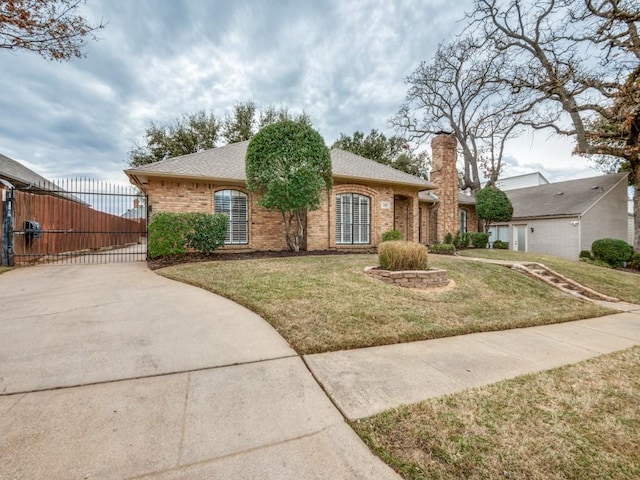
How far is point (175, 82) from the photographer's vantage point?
39.3 ft

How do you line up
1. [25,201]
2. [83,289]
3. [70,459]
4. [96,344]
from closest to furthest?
[70,459]
[96,344]
[83,289]
[25,201]

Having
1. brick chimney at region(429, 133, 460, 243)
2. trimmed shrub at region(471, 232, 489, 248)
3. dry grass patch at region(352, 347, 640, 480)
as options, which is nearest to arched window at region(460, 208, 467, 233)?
trimmed shrub at region(471, 232, 489, 248)

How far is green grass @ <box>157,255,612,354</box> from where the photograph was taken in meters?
3.67

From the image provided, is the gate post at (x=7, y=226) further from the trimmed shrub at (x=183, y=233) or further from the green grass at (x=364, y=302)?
the green grass at (x=364, y=302)

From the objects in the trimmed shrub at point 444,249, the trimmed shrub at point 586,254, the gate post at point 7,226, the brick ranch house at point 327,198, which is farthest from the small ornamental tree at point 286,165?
the trimmed shrub at point 586,254

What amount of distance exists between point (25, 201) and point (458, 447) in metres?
12.3

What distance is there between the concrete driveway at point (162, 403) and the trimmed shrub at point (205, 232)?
456 cm

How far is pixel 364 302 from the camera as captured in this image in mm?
4668

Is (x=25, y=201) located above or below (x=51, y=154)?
below

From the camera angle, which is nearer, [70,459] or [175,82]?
[70,459]

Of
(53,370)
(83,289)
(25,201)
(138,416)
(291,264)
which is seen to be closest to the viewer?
(138,416)

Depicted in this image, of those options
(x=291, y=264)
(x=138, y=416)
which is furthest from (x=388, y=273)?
(x=138, y=416)

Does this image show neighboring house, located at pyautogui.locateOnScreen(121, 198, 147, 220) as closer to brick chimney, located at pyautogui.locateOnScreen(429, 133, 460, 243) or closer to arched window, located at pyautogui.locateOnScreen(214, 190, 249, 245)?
arched window, located at pyautogui.locateOnScreen(214, 190, 249, 245)

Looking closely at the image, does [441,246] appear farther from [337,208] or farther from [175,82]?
[175,82]
